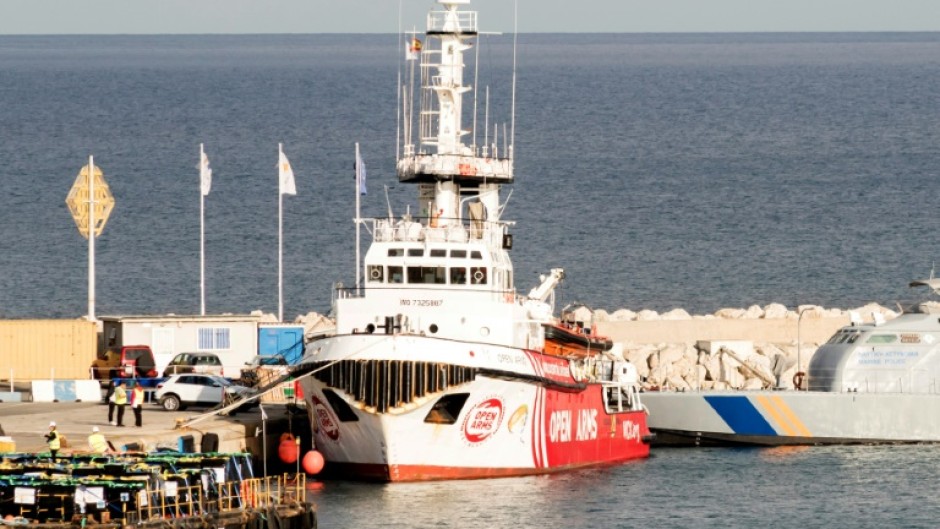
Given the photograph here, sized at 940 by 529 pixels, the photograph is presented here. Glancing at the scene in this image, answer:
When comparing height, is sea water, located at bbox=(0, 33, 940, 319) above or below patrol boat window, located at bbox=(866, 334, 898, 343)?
above

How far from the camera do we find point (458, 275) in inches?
2074

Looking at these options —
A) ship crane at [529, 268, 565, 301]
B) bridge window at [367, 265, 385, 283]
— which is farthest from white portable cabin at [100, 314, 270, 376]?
bridge window at [367, 265, 385, 283]

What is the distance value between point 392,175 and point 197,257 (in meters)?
27.9

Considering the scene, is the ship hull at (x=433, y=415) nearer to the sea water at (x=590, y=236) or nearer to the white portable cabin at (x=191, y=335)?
the sea water at (x=590, y=236)

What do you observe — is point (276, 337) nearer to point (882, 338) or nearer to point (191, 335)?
point (191, 335)

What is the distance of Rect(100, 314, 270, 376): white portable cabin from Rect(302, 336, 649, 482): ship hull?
44.2 ft

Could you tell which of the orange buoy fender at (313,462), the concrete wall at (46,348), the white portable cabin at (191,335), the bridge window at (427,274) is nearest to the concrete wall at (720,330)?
the white portable cabin at (191,335)

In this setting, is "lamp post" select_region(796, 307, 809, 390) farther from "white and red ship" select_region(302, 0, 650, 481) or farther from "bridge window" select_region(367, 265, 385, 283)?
"bridge window" select_region(367, 265, 385, 283)

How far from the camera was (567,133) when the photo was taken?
180375 millimetres

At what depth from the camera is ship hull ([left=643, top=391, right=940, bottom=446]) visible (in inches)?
2393

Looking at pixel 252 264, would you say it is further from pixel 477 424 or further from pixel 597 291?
pixel 477 424

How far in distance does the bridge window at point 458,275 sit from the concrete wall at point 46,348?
50.3 ft

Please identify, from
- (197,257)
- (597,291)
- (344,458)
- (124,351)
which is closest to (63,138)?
(197,257)

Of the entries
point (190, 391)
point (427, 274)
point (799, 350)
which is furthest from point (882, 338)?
point (190, 391)
